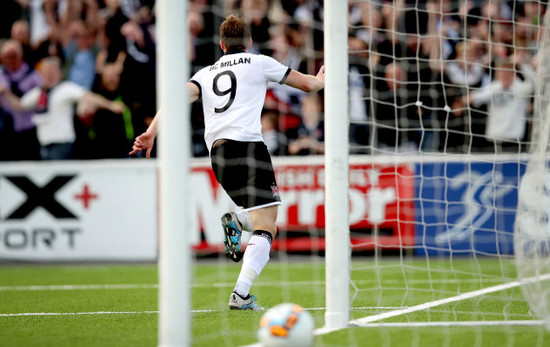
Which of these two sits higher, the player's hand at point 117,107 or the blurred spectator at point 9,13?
the blurred spectator at point 9,13

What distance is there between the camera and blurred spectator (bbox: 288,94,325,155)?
1112cm

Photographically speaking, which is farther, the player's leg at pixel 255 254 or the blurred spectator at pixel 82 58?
the blurred spectator at pixel 82 58

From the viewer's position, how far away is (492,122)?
1102 cm

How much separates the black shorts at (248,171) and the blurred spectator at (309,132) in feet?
15.7

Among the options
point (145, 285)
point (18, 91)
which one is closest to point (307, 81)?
point (145, 285)

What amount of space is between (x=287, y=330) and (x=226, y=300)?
2.94 meters

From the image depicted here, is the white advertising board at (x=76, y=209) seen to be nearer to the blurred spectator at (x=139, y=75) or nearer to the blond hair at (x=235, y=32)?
the blurred spectator at (x=139, y=75)

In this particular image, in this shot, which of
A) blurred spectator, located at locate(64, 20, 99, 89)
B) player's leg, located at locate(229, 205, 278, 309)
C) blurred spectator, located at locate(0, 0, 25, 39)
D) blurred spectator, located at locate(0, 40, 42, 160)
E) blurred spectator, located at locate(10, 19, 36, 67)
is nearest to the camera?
player's leg, located at locate(229, 205, 278, 309)

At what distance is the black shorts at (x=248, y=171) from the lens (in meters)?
6.28

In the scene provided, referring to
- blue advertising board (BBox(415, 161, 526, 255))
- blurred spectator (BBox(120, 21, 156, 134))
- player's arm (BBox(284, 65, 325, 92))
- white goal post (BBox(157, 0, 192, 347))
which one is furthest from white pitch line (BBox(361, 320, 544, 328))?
blurred spectator (BBox(120, 21, 156, 134))

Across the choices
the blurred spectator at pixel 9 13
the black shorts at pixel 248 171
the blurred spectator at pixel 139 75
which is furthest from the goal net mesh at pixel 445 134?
the blurred spectator at pixel 9 13

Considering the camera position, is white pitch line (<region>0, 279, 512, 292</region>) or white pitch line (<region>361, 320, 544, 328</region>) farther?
white pitch line (<region>0, 279, 512, 292</region>)

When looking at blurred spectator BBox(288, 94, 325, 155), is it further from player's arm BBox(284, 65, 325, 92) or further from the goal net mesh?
player's arm BBox(284, 65, 325, 92)

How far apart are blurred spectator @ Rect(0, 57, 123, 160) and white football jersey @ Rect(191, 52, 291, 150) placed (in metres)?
5.60
